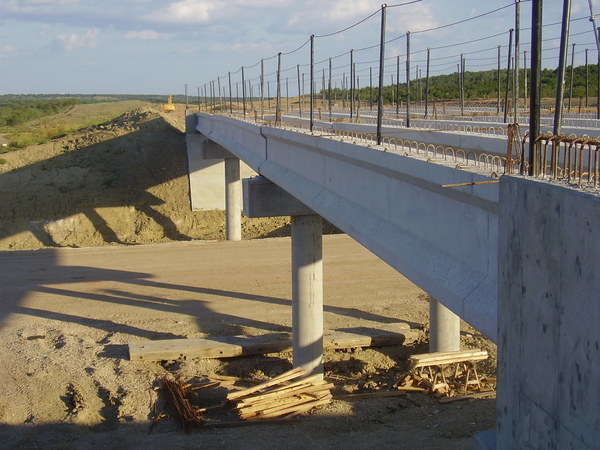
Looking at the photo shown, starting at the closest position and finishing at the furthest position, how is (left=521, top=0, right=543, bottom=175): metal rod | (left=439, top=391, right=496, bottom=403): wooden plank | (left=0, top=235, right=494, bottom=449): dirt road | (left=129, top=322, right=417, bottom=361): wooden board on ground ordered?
(left=521, top=0, right=543, bottom=175): metal rod, (left=0, top=235, right=494, bottom=449): dirt road, (left=439, top=391, right=496, bottom=403): wooden plank, (left=129, top=322, right=417, bottom=361): wooden board on ground

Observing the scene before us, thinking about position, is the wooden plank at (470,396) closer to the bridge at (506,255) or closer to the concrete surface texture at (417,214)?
the concrete surface texture at (417,214)

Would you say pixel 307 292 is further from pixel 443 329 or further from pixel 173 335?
pixel 173 335

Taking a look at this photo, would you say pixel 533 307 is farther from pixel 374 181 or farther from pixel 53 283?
pixel 53 283

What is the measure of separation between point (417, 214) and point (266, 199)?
9.13m

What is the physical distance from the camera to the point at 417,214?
28.7 feet

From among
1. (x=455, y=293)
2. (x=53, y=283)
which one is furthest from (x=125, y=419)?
(x=53, y=283)

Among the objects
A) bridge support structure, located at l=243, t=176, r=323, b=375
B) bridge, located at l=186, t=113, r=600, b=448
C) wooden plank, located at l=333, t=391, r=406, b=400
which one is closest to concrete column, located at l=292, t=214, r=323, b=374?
bridge support structure, located at l=243, t=176, r=323, b=375

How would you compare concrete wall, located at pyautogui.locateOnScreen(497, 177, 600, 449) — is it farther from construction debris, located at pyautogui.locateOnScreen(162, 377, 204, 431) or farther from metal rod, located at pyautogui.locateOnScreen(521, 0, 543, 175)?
construction debris, located at pyautogui.locateOnScreen(162, 377, 204, 431)

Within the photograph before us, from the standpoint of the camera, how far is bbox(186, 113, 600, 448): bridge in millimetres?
5039

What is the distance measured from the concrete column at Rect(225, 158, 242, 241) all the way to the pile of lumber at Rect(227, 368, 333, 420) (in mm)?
20857

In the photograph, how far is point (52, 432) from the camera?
45.7 feet

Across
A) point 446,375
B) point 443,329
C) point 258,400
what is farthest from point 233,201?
point 258,400

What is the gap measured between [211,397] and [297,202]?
4.69 metres

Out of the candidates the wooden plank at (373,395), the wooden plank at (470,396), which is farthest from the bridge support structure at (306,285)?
the wooden plank at (470,396)
